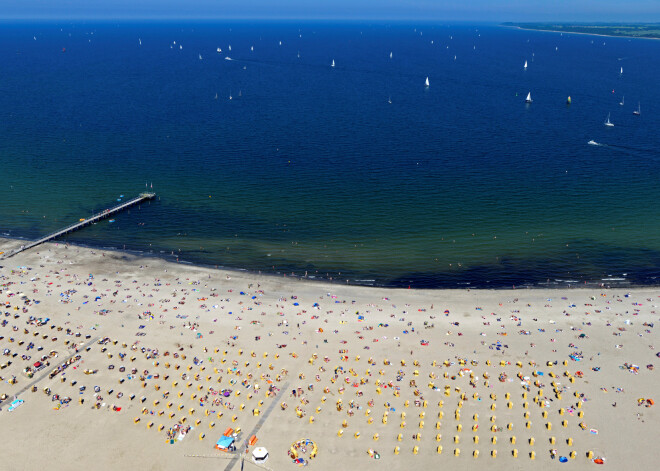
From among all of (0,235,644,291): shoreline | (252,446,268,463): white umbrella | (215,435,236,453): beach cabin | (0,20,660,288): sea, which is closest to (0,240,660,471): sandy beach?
(215,435,236,453): beach cabin

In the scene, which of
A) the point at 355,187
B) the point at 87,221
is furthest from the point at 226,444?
the point at 355,187

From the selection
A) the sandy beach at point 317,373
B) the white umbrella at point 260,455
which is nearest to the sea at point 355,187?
the sandy beach at point 317,373

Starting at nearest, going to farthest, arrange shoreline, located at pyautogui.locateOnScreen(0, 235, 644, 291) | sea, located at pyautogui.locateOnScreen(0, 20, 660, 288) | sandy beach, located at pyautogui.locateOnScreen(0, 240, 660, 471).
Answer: sandy beach, located at pyautogui.locateOnScreen(0, 240, 660, 471) < shoreline, located at pyautogui.locateOnScreen(0, 235, 644, 291) < sea, located at pyautogui.locateOnScreen(0, 20, 660, 288)

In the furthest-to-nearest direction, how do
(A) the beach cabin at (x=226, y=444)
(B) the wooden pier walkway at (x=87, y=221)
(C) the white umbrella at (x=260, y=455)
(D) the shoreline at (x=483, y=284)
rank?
(B) the wooden pier walkway at (x=87, y=221) → (D) the shoreline at (x=483, y=284) → (A) the beach cabin at (x=226, y=444) → (C) the white umbrella at (x=260, y=455)

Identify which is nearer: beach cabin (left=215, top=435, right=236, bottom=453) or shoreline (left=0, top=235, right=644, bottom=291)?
beach cabin (left=215, top=435, right=236, bottom=453)

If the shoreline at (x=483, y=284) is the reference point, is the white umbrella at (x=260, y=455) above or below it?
above

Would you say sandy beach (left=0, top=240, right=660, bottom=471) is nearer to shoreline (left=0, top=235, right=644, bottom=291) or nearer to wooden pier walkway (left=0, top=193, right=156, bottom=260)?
shoreline (left=0, top=235, right=644, bottom=291)

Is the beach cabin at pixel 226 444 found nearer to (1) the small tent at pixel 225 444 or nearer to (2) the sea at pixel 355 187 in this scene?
(1) the small tent at pixel 225 444
